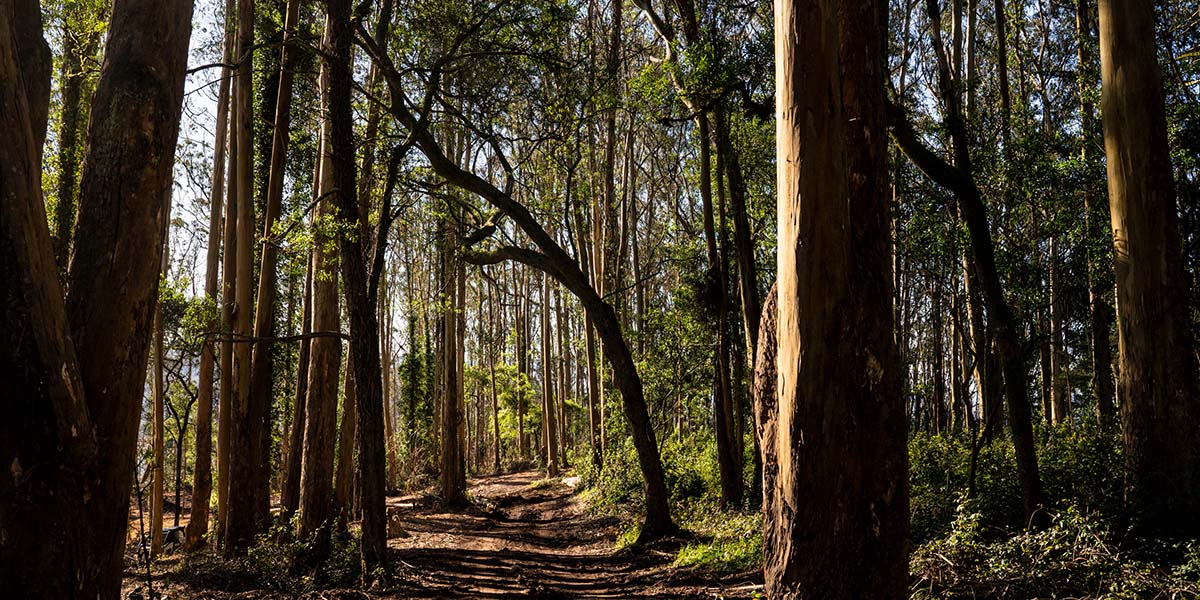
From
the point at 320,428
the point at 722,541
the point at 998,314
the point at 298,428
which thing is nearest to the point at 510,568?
the point at 722,541

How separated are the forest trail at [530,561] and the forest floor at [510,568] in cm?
1

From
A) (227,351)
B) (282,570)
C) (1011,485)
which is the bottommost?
(282,570)

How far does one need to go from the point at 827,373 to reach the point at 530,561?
783 centimetres

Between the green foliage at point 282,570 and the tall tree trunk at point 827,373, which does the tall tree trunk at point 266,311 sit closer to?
the green foliage at point 282,570

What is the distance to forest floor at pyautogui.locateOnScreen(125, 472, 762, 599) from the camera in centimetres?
788

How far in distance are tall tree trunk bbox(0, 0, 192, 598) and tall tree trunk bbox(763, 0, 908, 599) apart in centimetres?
325

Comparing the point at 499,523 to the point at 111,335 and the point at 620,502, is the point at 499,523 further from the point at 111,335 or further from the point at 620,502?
the point at 111,335

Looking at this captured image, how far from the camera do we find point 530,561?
1080cm

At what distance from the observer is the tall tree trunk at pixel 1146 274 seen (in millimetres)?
6758

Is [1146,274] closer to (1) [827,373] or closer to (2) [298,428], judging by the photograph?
(1) [827,373]

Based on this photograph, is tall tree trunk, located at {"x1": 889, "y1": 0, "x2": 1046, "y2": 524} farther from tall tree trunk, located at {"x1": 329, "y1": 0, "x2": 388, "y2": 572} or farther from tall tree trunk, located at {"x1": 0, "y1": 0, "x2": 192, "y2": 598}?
tall tree trunk, located at {"x1": 0, "y1": 0, "x2": 192, "y2": 598}

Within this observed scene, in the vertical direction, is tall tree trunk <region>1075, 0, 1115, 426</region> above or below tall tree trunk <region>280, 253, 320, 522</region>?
above

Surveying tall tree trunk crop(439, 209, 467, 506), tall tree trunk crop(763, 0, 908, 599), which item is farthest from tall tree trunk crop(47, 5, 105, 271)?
tall tree trunk crop(763, 0, 908, 599)

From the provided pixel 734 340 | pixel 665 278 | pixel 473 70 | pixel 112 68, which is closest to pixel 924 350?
pixel 665 278
